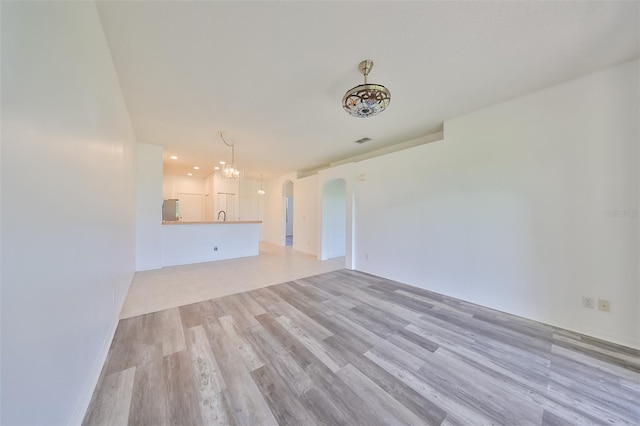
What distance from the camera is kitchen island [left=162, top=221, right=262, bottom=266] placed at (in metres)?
4.73

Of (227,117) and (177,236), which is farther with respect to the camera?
Result: (177,236)

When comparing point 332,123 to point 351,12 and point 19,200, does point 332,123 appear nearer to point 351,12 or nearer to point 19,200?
point 351,12

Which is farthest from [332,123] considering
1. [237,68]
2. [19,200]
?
[19,200]

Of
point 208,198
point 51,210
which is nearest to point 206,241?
point 208,198

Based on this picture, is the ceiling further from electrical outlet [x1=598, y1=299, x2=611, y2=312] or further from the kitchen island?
the kitchen island

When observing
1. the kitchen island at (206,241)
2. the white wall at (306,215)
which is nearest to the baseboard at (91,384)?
the kitchen island at (206,241)

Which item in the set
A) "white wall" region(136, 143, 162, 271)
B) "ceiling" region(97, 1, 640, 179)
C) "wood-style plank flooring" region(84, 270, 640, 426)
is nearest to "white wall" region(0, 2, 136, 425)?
"wood-style plank flooring" region(84, 270, 640, 426)

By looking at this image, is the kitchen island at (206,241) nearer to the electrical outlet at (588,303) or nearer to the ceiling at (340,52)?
the ceiling at (340,52)

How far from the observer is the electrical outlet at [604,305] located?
81.0 inches

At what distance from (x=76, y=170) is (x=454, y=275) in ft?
13.5

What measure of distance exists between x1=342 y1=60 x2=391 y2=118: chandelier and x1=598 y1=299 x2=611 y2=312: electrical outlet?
2976 mm

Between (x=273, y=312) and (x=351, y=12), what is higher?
(x=351, y=12)

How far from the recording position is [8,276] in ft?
2.26

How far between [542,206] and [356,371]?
109 inches
